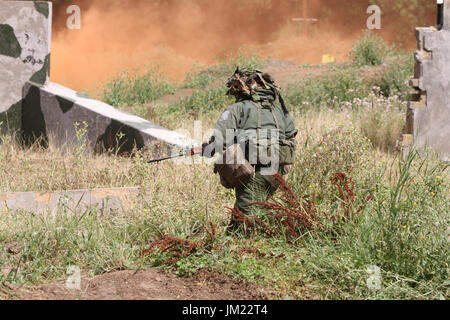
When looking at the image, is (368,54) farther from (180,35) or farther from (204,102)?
(180,35)

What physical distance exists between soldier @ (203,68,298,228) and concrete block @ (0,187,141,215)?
1.20 meters

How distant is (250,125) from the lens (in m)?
4.26

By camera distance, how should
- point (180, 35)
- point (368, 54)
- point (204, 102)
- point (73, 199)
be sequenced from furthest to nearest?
point (180, 35)
point (368, 54)
point (204, 102)
point (73, 199)

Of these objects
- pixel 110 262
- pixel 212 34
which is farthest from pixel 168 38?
pixel 110 262

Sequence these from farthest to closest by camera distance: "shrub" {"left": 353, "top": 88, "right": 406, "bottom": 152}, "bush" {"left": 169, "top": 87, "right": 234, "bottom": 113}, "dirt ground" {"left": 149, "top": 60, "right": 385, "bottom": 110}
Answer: "dirt ground" {"left": 149, "top": 60, "right": 385, "bottom": 110}, "bush" {"left": 169, "top": 87, "right": 234, "bottom": 113}, "shrub" {"left": 353, "top": 88, "right": 406, "bottom": 152}

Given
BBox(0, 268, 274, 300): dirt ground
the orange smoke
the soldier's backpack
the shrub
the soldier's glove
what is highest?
the orange smoke

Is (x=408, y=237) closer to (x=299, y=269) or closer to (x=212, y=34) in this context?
(x=299, y=269)

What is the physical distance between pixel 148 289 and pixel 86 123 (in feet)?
15.4

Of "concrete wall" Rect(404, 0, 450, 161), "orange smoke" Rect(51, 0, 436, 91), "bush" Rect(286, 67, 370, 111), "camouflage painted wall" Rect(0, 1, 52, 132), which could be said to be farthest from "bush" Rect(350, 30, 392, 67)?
"camouflage painted wall" Rect(0, 1, 52, 132)

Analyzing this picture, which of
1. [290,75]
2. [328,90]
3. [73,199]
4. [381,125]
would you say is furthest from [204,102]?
[73,199]

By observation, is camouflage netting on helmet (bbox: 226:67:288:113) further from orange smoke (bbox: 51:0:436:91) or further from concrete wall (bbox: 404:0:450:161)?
orange smoke (bbox: 51:0:436:91)

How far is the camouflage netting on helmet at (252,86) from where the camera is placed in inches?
172

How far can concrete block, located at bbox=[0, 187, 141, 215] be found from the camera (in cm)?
504

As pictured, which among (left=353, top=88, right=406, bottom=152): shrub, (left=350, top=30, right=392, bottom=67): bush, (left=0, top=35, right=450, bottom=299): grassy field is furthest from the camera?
(left=350, top=30, right=392, bottom=67): bush
